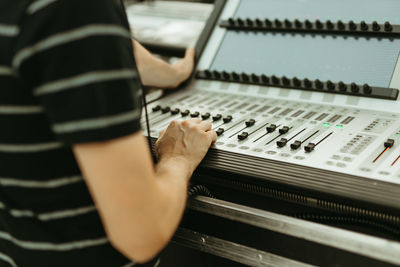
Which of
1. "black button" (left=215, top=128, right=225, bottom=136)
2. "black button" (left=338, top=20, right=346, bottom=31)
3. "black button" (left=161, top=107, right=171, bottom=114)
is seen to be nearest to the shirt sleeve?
"black button" (left=215, top=128, right=225, bottom=136)

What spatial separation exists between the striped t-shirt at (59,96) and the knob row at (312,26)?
1.08m

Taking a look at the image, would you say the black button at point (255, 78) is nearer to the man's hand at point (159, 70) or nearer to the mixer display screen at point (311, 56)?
the mixer display screen at point (311, 56)

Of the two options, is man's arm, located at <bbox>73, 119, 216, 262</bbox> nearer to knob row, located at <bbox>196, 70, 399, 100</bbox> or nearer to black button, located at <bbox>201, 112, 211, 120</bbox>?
black button, located at <bbox>201, 112, 211, 120</bbox>

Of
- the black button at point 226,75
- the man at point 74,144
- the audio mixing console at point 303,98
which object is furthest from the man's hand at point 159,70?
the man at point 74,144

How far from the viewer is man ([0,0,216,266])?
2.08 ft

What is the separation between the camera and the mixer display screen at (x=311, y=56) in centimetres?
145

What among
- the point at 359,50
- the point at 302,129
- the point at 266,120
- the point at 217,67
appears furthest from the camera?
the point at 217,67

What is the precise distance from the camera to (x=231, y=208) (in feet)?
3.67

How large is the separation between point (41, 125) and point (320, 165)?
69 cm

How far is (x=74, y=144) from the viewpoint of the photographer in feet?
2.17

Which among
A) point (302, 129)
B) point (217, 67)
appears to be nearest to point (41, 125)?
point (302, 129)

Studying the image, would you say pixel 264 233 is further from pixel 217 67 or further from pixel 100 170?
pixel 217 67

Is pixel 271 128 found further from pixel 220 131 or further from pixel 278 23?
pixel 278 23

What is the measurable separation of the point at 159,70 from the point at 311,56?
613 millimetres
